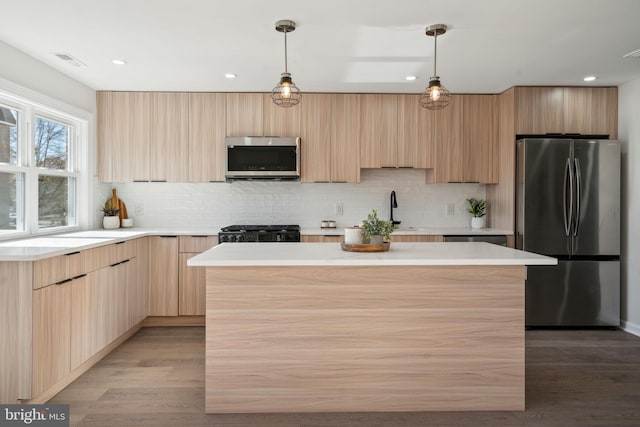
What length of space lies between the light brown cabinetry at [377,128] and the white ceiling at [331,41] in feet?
1.00

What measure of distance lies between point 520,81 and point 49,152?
458 cm

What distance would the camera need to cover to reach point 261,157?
447cm

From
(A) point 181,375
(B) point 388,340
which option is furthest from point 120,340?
(B) point 388,340

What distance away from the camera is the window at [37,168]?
3299mm

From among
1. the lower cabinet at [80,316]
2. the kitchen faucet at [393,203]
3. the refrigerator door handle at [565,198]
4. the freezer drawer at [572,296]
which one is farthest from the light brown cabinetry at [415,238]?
the lower cabinet at [80,316]

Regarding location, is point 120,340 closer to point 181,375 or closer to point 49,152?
point 181,375

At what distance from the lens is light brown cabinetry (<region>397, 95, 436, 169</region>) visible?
4625mm

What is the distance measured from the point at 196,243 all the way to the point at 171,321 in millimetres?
860

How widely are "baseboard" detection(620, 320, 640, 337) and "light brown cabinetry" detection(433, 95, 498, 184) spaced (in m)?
1.90

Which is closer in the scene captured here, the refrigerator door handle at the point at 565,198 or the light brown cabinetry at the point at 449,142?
the refrigerator door handle at the point at 565,198

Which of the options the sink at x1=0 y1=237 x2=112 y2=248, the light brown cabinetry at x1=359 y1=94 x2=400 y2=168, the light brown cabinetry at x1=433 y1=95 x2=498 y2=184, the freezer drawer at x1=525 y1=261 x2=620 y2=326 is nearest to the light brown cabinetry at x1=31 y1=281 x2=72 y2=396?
the sink at x1=0 y1=237 x2=112 y2=248

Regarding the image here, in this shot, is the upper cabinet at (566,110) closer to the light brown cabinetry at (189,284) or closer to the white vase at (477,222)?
the white vase at (477,222)

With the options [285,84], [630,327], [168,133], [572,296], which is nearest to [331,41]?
[285,84]

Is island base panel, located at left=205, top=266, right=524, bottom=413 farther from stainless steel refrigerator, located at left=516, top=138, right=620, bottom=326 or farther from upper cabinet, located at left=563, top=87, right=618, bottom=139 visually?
upper cabinet, located at left=563, top=87, right=618, bottom=139
